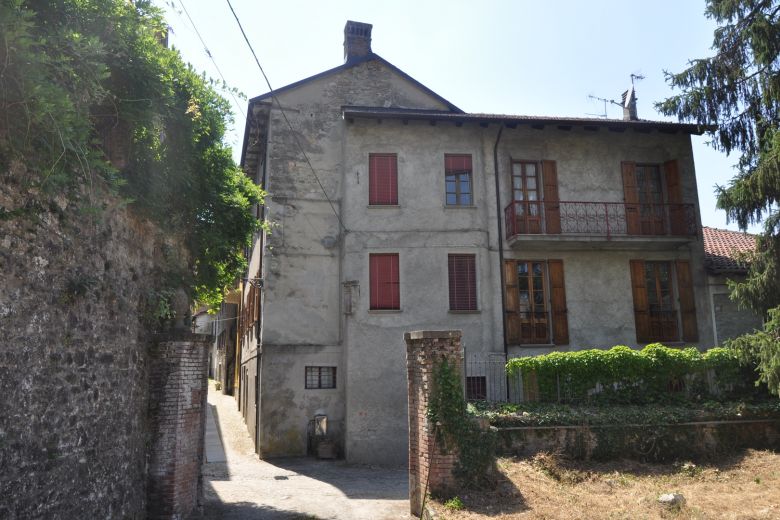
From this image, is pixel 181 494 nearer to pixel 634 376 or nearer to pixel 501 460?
pixel 501 460

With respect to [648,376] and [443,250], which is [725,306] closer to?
[648,376]

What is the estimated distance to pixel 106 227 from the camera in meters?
7.41

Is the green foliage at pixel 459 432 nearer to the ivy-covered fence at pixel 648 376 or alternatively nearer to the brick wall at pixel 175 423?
the ivy-covered fence at pixel 648 376

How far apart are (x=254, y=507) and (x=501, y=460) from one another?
4.55 m

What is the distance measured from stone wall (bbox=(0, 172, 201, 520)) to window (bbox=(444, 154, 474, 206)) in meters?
10.3

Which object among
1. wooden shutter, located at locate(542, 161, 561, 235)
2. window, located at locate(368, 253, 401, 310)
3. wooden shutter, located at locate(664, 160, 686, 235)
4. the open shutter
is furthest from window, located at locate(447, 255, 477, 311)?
wooden shutter, located at locate(664, 160, 686, 235)

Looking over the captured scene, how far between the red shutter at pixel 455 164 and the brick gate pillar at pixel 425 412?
8.64m

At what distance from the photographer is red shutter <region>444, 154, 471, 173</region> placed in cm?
1734

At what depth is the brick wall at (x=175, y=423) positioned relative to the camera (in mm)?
8719

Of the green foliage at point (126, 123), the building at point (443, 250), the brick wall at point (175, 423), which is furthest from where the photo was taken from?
the building at point (443, 250)

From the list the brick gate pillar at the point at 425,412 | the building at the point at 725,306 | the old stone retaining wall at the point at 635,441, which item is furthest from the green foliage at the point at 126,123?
the building at the point at 725,306

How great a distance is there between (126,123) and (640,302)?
14.4 m

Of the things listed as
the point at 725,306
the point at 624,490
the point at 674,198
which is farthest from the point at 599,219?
the point at 624,490

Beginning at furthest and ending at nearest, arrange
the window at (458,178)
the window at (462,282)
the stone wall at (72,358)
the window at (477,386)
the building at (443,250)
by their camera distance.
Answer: the window at (458,178)
the window at (462,282)
the building at (443,250)
the window at (477,386)
the stone wall at (72,358)
